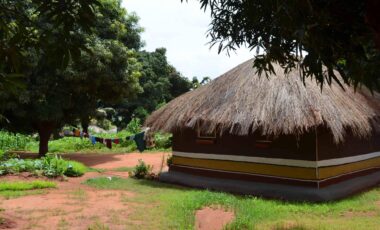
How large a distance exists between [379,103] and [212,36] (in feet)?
31.7

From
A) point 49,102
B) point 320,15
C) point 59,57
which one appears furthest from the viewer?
point 49,102

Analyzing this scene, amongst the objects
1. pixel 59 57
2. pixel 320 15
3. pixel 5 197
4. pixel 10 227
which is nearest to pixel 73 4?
pixel 59 57

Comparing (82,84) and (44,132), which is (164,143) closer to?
(44,132)

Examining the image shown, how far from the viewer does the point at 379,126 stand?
11.5 m

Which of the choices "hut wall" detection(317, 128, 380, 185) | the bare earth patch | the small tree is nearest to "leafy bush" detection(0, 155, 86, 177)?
the small tree

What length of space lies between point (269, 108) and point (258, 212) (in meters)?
3.10

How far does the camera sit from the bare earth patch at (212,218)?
280 inches

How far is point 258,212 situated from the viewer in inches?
313

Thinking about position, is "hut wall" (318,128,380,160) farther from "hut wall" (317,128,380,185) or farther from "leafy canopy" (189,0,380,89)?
"leafy canopy" (189,0,380,89)

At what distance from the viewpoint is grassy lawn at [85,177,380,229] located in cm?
716

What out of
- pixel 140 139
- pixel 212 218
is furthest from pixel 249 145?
pixel 140 139

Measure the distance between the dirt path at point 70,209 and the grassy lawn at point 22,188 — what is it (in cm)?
30

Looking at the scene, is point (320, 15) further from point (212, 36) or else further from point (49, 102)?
point (49, 102)

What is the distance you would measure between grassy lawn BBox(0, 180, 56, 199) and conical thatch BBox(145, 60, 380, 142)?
3.60 metres
